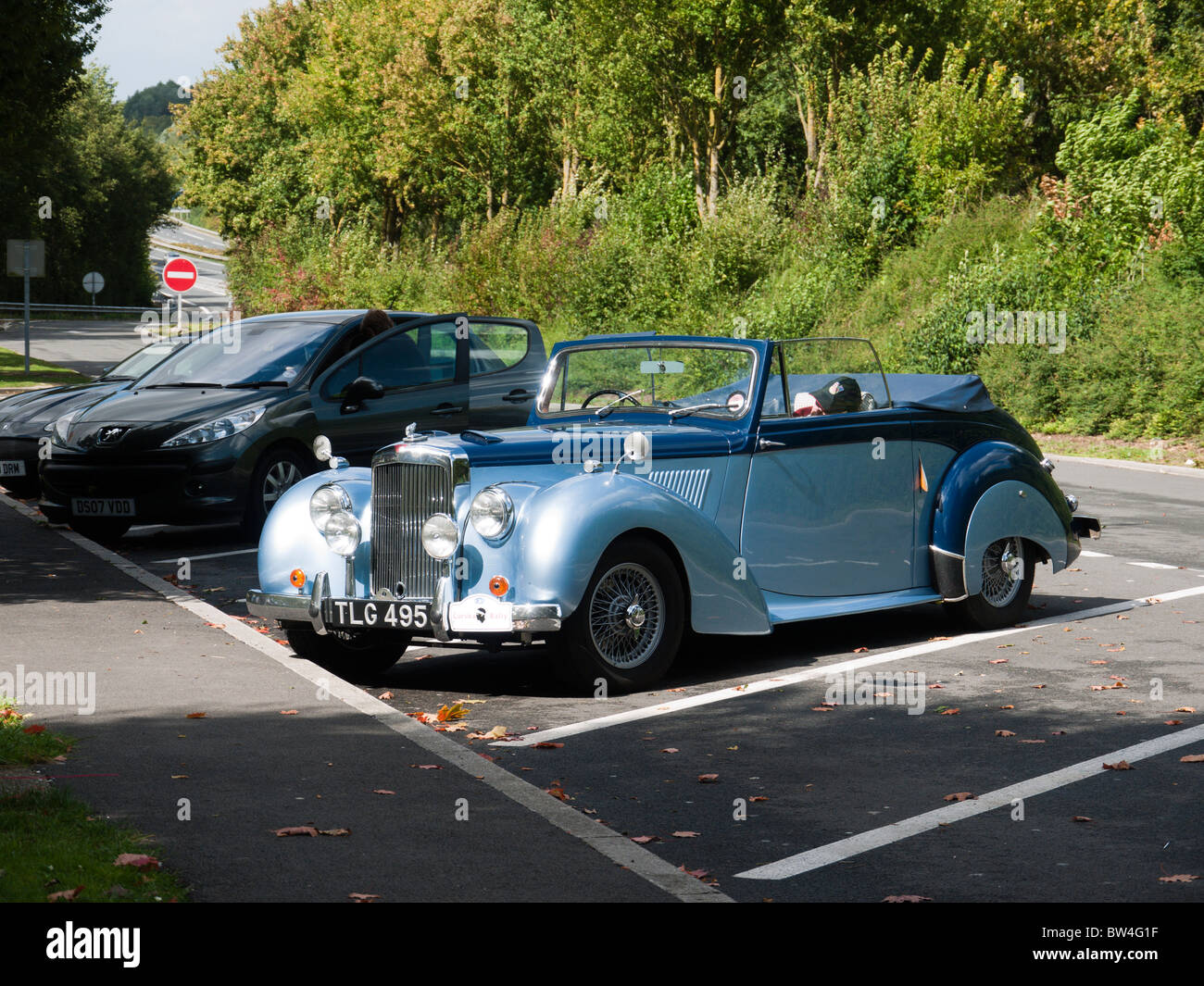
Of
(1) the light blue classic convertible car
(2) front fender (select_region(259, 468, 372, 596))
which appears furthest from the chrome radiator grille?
(2) front fender (select_region(259, 468, 372, 596))

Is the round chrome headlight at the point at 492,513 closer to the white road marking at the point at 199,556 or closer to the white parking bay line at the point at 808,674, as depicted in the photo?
the white parking bay line at the point at 808,674

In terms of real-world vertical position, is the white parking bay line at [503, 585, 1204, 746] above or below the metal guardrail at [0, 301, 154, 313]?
below

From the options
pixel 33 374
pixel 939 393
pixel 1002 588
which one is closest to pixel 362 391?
pixel 939 393

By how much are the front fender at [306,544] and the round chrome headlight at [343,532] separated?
34 millimetres

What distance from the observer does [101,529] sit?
13555 mm

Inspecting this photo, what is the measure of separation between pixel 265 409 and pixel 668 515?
20.9 feet

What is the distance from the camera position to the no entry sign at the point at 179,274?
26.3 meters

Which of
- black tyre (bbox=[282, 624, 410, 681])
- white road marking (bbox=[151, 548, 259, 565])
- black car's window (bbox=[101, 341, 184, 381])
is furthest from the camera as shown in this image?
black car's window (bbox=[101, 341, 184, 381])

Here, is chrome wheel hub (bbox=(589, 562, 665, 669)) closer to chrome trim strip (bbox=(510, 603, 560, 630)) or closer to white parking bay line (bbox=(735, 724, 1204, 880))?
chrome trim strip (bbox=(510, 603, 560, 630))

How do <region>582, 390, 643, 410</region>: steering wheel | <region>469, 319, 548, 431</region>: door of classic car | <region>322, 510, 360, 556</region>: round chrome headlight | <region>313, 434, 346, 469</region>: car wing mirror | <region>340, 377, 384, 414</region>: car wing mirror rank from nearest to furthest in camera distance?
1. <region>322, 510, 360, 556</region>: round chrome headlight
2. <region>313, 434, 346, 469</region>: car wing mirror
3. <region>582, 390, 643, 410</region>: steering wheel
4. <region>340, 377, 384, 414</region>: car wing mirror
5. <region>469, 319, 548, 431</region>: door of classic car

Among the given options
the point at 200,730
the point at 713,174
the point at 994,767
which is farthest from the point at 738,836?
the point at 713,174

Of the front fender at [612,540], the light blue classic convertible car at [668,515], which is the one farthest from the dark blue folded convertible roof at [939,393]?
the front fender at [612,540]

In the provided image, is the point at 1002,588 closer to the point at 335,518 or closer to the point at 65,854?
the point at 335,518

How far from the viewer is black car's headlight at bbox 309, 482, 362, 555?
8.02 metres
